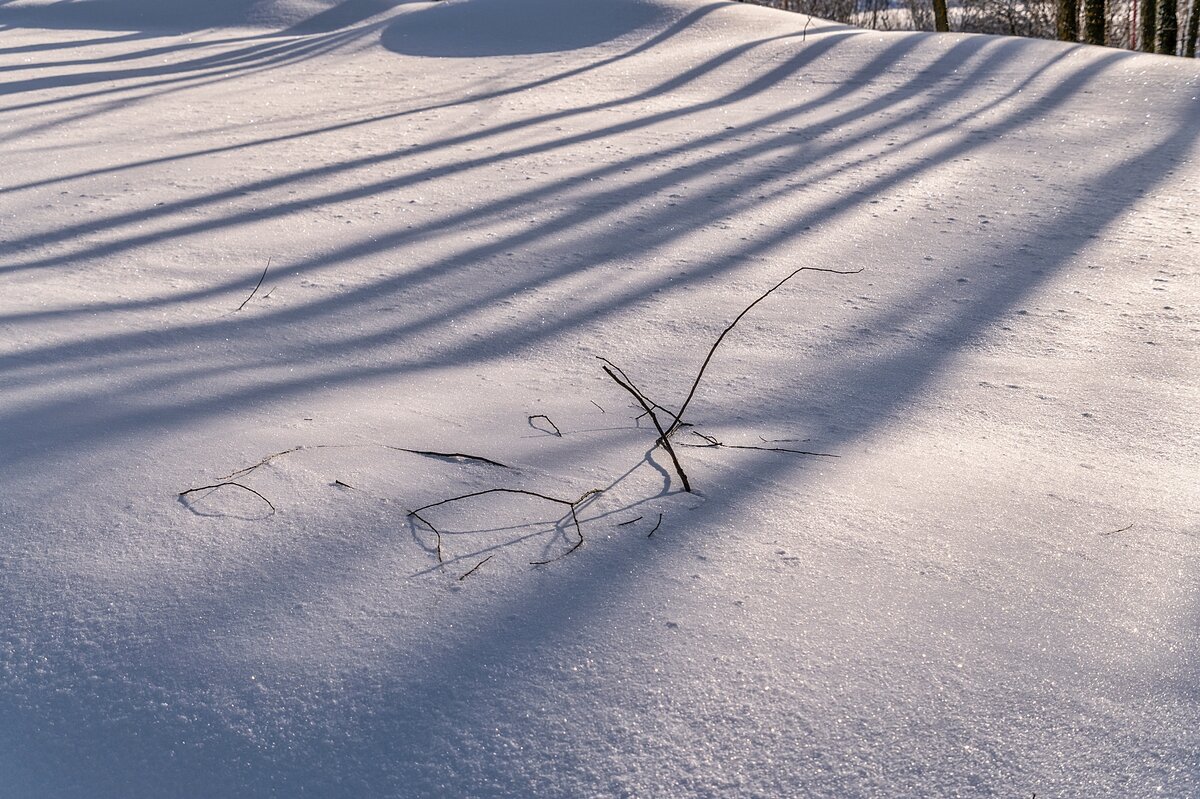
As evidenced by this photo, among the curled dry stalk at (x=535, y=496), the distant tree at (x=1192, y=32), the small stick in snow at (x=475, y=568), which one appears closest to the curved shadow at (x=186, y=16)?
the curled dry stalk at (x=535, y=496)

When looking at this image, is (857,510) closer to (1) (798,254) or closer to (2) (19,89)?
(1) (798,254)

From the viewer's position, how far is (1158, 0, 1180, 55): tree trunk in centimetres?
880

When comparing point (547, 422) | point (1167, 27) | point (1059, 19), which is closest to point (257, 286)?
point (547, 422)

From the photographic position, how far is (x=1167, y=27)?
8922 millimetres

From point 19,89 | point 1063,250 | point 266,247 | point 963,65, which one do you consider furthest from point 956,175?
point 19,89

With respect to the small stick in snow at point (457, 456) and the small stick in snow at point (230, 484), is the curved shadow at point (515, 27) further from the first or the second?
the small stick in snow at point (230, 484)

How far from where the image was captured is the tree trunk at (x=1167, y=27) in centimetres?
880

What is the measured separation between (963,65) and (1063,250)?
8.36ft

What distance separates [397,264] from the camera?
286 cm

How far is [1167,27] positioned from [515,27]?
19.9 feet

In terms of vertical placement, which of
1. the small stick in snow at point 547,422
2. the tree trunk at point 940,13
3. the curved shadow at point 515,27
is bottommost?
the small stick in snow at point 547,422

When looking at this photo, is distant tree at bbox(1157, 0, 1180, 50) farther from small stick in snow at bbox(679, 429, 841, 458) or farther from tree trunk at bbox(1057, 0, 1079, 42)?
small stick in snow at bbox(679, 429, 841, 458)

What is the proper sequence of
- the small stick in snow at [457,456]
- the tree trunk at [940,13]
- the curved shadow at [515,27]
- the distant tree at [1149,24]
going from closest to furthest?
the small stick in snow at [457,456] → the curved shadow at [515,27] → the tree trunk at [940,13] → the distant tree at [1149,24]

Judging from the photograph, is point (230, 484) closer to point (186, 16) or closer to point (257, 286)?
point (257, 286)
